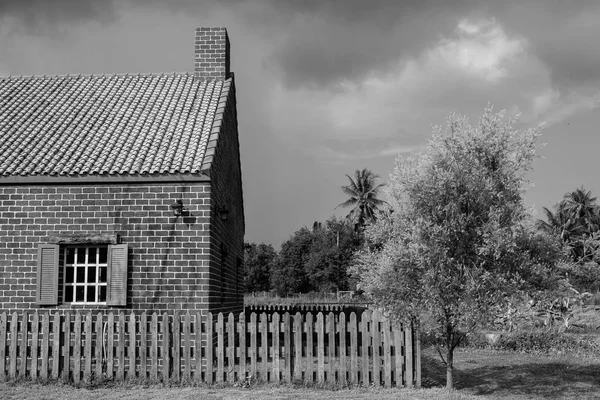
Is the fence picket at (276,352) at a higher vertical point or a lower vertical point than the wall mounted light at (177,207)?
lower

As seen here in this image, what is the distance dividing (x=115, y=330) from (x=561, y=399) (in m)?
8.28

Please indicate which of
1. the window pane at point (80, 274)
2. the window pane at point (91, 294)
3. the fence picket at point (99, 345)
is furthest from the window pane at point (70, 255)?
the fence picket at point (99, 345)

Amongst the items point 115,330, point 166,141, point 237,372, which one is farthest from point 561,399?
point 166,141

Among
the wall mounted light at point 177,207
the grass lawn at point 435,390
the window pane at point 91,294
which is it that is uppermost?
the wall mounted light at point 177,207

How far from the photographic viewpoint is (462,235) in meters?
9.58

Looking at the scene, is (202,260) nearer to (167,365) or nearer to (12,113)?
(167,365)

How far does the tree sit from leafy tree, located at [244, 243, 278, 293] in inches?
2785

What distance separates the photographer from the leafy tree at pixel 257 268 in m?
80.3

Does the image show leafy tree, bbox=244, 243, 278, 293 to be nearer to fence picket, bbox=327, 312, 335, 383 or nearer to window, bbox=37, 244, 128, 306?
window, bbox=37, 244, 128, 306

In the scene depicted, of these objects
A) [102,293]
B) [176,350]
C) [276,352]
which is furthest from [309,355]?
[102,293]

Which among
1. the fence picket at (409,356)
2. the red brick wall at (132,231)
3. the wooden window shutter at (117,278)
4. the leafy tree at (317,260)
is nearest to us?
the fence picket at (409,356)

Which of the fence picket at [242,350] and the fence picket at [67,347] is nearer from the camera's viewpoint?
the fence picket at [242,350]

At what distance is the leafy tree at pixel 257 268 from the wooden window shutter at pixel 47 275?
6759 centimetres

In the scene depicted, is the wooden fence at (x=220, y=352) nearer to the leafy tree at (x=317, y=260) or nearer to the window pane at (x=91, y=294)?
the window pane at (x=91, y=294)
